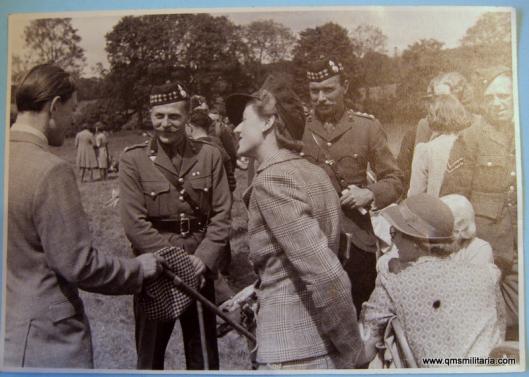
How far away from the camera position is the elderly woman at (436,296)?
10.6ft

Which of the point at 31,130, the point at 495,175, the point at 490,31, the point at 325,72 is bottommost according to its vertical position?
the point at 495,175

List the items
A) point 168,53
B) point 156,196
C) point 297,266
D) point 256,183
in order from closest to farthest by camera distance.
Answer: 1. point 297,266
2. point 256,183
3. point 156,196
4. point 168,53

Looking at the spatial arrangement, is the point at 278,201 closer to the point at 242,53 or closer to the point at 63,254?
the point at 242,53

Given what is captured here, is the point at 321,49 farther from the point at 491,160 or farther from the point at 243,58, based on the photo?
the point at 491,160

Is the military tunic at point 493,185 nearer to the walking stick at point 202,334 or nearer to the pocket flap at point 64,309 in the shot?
the walking stick at point 202,334

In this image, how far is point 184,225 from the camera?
3299 mm

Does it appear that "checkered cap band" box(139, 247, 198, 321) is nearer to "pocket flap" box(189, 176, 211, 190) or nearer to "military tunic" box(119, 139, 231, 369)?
"military tunic" box(119, 139, 231, 369)

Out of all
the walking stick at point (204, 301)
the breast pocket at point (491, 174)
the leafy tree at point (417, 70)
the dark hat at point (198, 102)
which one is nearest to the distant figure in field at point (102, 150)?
the dark hat at point (198, 102)

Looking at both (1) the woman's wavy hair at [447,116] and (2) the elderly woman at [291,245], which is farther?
(1) the woman's wavy hair at [447,116]

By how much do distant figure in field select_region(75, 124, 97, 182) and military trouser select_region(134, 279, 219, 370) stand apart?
696 millimetres

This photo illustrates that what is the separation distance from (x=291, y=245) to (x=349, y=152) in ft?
1.96

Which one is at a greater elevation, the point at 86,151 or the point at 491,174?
the point at 86,151

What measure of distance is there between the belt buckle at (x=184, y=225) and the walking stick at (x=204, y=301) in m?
0.20

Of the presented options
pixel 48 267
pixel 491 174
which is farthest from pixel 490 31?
pixel 48 267
